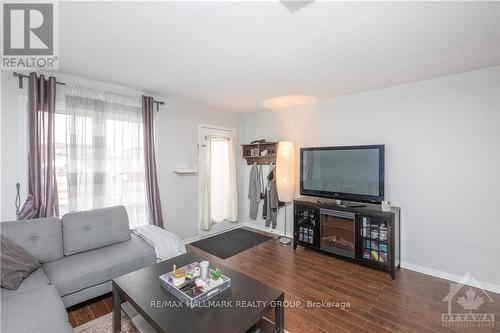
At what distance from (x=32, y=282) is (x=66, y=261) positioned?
0.36 meters

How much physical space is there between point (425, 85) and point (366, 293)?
250 centimetres

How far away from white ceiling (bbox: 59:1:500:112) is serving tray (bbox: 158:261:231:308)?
187 cm

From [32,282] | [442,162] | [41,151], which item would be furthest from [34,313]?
[442,162]

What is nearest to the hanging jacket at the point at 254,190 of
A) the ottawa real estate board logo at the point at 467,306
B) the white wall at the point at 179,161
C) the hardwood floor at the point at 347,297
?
the white wall at the point at 179,161

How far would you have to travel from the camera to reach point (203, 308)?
58.2 inches

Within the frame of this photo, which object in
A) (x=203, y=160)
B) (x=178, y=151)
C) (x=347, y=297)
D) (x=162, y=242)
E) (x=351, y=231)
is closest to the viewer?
(x=347, y=297)

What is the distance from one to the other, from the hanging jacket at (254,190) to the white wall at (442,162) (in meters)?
1.80

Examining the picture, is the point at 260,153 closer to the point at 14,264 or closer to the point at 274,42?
the point at 274,42

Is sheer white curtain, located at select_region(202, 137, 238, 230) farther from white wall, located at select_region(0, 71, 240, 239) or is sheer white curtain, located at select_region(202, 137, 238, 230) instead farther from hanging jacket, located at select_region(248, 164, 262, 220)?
hanging jacket, located at select_region(248, 164, 262, 220)

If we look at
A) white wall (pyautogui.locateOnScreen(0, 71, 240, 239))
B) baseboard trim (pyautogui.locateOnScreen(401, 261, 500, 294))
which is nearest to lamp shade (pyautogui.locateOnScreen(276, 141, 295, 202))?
white wall (pyautogui.locateOnScreen(0, 71, 240, 239))

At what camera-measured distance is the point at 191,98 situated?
141 inches

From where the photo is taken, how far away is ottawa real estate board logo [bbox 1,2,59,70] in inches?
59.1

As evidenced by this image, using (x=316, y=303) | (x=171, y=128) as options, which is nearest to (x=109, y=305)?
(x=316, y=303)

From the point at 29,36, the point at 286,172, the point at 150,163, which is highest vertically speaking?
the point at 29,36
